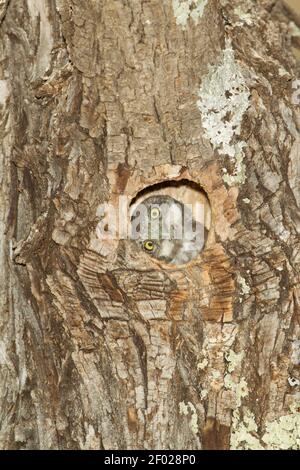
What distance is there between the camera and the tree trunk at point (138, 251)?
9.48 feet

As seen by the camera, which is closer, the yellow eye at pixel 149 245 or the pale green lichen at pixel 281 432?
the pale green lichen at pixel 281 432

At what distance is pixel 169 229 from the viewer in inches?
173

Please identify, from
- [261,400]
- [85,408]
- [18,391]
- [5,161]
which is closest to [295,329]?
[261,400]

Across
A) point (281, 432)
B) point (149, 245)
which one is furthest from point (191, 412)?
point (149, 245)

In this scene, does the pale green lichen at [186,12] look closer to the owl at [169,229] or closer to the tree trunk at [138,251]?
the tree trunk at [138,251]

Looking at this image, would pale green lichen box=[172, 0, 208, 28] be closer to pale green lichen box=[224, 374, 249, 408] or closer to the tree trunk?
the tree trunk

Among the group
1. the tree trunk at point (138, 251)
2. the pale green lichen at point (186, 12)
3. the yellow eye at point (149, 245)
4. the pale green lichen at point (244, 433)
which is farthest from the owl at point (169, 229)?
the pale green lichen at point (244, 433)

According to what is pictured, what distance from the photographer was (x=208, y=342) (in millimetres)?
2910

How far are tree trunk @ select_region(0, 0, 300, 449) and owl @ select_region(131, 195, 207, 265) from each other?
92 cm

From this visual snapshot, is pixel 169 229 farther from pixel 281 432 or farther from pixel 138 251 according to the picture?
pixel 281 432

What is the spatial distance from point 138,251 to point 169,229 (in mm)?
1485

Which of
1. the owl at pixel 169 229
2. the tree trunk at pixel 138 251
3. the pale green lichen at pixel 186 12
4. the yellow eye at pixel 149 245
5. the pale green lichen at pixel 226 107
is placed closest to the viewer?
the tree trunk at pixel 138 251
